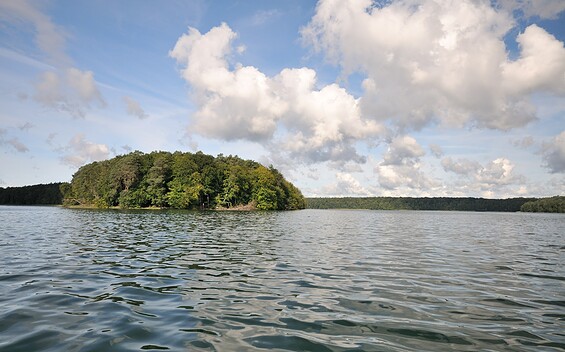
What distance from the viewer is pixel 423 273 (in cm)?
1549

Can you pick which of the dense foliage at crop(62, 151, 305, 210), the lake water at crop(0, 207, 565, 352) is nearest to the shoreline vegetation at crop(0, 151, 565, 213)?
the dense foliage at crop(62, 151, 305, 210)

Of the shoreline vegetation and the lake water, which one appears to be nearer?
the lake water

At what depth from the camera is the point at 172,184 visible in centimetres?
12725

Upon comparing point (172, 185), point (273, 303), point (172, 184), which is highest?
point (172, 184)

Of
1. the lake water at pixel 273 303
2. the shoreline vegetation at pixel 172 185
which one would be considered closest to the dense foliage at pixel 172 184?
the shoreline vegetation at pixel 172 185

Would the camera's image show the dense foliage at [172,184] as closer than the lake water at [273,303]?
No

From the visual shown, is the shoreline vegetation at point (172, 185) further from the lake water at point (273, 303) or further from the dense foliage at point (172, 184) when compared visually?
the lake water at point (273, 303)

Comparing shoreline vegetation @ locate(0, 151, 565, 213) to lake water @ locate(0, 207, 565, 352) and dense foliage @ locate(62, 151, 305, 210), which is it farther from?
lake water @ locate(0, 207, 565, 352)

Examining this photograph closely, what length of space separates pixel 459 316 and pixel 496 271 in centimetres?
890

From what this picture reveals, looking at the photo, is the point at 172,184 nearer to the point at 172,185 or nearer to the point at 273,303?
the point at 172,185

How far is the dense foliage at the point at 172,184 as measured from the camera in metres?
122

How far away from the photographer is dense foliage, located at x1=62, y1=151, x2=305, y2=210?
122312 mm

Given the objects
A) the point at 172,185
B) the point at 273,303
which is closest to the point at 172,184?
the point at 172,185

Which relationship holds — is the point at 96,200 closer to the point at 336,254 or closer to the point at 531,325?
the point at 336,254
